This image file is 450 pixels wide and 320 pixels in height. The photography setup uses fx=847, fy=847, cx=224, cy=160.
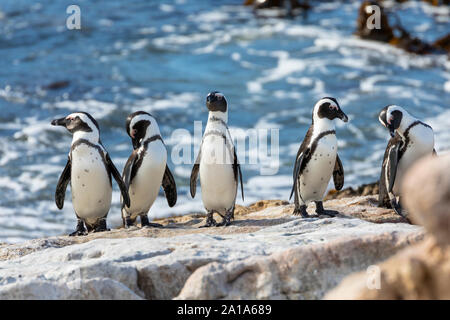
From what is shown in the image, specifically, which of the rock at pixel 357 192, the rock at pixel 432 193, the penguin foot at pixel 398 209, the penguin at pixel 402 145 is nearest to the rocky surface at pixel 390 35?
the rock at pixel 357 192

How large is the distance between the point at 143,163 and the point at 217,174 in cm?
75

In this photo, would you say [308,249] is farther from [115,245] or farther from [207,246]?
[115,245]

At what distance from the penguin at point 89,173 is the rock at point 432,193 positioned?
16.5 ft

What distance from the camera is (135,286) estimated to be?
5.21m

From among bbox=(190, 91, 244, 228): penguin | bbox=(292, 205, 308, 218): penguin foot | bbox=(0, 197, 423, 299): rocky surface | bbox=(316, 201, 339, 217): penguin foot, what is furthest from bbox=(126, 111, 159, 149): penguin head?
bbox=(0, 197, 423, 299): rocky surface

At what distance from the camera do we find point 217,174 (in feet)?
26.2

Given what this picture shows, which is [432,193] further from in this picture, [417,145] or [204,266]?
[417,145]

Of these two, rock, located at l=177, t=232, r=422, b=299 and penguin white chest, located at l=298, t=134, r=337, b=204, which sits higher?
penguin white chest, located at l=298, t=134, r=337, b=204

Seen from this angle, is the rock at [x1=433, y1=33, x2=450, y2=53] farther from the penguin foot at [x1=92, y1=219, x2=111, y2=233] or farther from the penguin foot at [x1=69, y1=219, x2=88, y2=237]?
the penguin foot at [x1=69, y1=219, x2=88, y2=237]

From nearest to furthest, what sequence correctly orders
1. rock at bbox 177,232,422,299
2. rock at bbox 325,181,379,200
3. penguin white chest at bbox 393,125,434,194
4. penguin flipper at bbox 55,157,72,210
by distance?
rock at bbox 177,232,422,299 < penguin white chest at bbox 393,125,434,194 < penguin flipper at bbox 55,157,72,210 < rock at bbox 325,181,379,200

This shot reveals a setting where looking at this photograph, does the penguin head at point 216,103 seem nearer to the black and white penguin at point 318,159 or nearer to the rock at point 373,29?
the black and white penguin at point 318,159

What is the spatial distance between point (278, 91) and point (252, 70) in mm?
1856

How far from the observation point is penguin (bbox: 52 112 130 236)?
8.16 m
